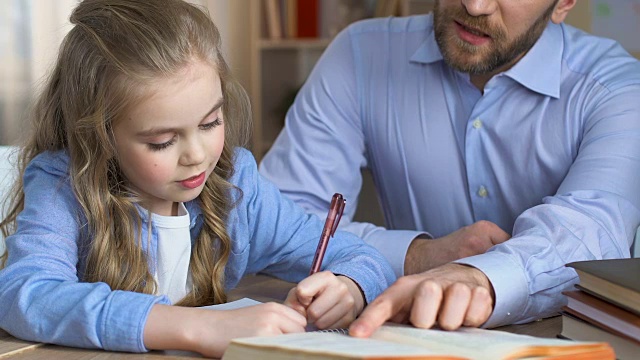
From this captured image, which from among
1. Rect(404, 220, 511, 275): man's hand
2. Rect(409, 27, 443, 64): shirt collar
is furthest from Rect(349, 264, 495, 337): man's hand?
Rect(409, 27, 443, 64): shirt collar

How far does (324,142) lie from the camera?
197 centimetres

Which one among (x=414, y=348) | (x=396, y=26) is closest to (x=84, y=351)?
(x=414, y=348)

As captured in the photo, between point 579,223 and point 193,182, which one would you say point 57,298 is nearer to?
point 193,182

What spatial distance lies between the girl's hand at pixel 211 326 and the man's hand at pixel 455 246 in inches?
21.1

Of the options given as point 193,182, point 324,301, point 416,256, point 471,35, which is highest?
point 471,35

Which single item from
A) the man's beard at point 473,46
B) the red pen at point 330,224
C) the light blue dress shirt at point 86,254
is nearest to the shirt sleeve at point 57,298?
the light blue dress shirt at point 86,254

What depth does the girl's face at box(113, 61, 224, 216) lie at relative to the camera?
117cm

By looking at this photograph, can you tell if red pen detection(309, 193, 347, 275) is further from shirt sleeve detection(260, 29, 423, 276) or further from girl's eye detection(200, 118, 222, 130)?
shirt sleeve detection(260, 29, 423, 276)

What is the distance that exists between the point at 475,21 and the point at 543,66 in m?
0.17

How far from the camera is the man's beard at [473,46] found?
178 centimetres

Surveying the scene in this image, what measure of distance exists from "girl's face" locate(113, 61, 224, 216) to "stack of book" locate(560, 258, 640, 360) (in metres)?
0.48

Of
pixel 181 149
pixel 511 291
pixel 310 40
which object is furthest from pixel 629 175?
pixel 310 40

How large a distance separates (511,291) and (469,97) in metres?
0.76

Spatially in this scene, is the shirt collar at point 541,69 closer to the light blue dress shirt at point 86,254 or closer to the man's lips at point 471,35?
the man's lips at point 471,35
